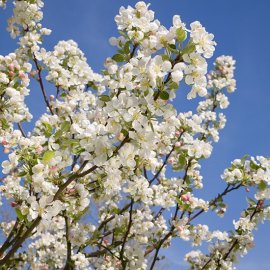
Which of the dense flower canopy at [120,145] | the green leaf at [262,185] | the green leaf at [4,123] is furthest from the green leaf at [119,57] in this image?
the green leaf at [262,185]

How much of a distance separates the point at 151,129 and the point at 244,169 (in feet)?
8.10

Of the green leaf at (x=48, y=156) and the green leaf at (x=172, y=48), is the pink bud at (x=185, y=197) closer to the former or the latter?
the green leaf at (x=48, y=156)

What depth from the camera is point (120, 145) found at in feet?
7.56

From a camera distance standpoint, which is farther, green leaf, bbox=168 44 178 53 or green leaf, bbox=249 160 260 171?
green leaf, bbox=249 160 260 171

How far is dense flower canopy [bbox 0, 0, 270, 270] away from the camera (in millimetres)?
2289

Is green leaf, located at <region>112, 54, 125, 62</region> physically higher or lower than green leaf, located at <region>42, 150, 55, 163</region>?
higher

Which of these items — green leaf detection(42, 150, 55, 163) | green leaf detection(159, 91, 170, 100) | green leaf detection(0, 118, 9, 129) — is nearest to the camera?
green leaf detection(159, 91, 170, 100)

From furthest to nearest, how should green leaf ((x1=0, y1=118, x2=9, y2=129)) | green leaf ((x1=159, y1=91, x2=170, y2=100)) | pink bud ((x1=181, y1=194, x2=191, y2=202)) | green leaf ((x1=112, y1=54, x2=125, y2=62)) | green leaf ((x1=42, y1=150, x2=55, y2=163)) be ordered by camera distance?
pink bud ((x1=181, y1=194, x2=191, y2=202)), green leaf ((x1=0, y1=118, x2=9, y2=129)), green leaf ((x1=112, y1=54, x2=125, y2=62)), green leaf ((x1=42, y1=150, x2=55, y2=163)), green leaf ((x1=159, y1=91, x2=170, y2=100))

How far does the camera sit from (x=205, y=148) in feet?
14.0

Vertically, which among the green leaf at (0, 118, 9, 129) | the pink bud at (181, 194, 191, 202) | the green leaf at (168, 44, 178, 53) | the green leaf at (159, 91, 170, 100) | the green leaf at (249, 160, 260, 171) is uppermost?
the green leaf at (249, 160, 260, 171)

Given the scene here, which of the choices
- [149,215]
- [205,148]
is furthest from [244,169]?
[149,215]

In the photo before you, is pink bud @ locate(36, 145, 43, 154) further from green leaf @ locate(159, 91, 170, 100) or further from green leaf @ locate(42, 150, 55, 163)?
green leaf @ locate(159, 91, 170, 100)

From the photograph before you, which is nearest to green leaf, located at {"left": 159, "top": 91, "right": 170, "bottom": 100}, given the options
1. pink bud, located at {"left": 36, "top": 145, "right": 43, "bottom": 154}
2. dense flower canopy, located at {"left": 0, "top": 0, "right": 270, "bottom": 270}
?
dense flower canopy, located at {"left": 0, "top": 0, "right": 270, "bottom": 270}

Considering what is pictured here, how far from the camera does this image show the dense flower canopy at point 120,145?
2289 mm
